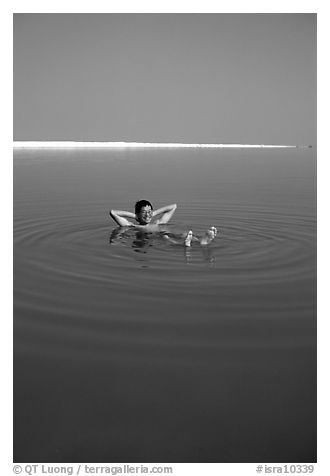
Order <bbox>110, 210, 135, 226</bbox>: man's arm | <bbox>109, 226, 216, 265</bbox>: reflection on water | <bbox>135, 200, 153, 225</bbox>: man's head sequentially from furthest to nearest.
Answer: <bbox>110, 210, 135, 226</bbox>: man's arm < <bbox>135, 200, 153, 225</bbox>: man's head < <bbox>109, 226, 216, 265</bbox>: reflection on water

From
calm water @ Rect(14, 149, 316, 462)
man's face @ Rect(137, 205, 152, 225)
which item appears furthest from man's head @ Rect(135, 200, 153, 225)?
calm water @ Rect(14, 149, 316, 462)

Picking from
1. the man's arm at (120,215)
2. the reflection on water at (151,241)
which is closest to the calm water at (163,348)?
the reflection on water at (151,241)

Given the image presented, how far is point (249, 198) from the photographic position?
22.9 metres

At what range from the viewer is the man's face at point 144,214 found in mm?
13578

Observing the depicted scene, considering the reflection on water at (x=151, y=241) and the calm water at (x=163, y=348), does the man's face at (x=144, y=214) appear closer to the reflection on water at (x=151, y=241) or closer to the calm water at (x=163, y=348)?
the reflection on water at (x=151, y=241)

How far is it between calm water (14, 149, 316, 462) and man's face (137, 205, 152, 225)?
486mm

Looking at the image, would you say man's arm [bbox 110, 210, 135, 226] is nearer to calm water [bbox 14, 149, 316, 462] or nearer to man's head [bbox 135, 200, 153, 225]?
calm water [bbox 14, 149, 316, 462]

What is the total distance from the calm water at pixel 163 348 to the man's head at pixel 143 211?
0.52 meters

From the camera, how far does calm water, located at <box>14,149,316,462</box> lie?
5.18m

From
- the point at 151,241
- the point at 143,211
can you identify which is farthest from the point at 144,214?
the point at 151,241

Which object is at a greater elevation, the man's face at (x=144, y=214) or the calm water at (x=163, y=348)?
the man's face at (x=144, y=214)
